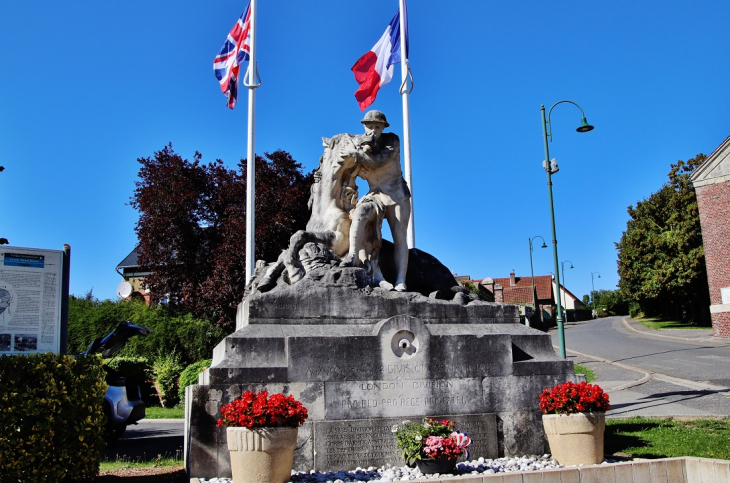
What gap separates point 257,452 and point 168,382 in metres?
14.2

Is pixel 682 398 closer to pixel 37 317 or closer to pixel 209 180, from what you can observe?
pixel 37 317

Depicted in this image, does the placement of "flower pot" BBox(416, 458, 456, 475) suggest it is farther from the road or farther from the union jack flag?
the union jack flag

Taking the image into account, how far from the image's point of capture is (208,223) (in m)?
23.8

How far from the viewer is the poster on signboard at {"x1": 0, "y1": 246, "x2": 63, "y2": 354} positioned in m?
6.71

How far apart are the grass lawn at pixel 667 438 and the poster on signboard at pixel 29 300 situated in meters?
6.74

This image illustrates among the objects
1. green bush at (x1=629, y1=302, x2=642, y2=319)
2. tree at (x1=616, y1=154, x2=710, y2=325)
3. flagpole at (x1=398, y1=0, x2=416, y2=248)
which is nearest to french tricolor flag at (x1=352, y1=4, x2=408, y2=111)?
flagpole at (x1=398, y1=0, x2=416, y2=248)

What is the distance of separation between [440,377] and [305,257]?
2.28 meters

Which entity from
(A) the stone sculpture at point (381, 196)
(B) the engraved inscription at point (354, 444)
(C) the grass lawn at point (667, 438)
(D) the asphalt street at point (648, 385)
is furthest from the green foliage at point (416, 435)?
(D) the asphalt street at point (648, 385)

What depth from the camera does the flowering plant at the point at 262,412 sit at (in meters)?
5.46

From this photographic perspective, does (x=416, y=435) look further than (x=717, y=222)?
No

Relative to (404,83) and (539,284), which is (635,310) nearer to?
(539,284)

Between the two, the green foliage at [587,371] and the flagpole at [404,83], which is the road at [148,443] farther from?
the green foliage at [587,371]

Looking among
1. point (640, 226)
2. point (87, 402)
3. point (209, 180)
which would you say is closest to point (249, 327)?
point (87, 402)

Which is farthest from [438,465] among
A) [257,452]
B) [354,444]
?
[257,452]
